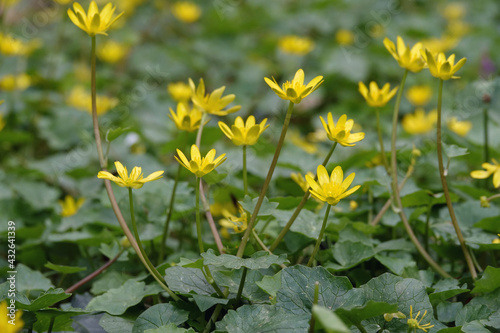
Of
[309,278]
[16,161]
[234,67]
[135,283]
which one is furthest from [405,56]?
[234,67]

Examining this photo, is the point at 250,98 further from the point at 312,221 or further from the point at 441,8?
the point at 441,8

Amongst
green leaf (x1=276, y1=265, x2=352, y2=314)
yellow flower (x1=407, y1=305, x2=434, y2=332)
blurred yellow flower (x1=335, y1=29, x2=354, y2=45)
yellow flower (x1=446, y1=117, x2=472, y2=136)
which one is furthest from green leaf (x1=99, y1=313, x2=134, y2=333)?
blurred yellow flower (x1=335, y1=29, x2=354, y2=45)

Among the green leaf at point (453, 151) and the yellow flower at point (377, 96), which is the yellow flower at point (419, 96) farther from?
the green leaf at point (453, 151)

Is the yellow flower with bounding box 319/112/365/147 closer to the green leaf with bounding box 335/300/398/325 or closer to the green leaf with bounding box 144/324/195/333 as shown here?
the green leaf with bounding box 335/300/398/325

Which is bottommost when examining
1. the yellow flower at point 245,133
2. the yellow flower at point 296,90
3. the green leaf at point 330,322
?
the green leaf at point 330,322

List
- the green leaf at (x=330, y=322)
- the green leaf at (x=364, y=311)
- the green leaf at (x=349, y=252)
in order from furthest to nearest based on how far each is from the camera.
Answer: the green leaf at (x=349, y=252) → the green leaf at (x=364, y=311) → the green leaf at (x=330, y=322)

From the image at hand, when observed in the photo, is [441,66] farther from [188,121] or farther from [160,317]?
[160,317]

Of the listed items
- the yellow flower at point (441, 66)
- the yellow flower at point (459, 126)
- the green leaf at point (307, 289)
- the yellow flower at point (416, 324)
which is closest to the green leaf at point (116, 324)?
the green leaf at point (307, 289)
